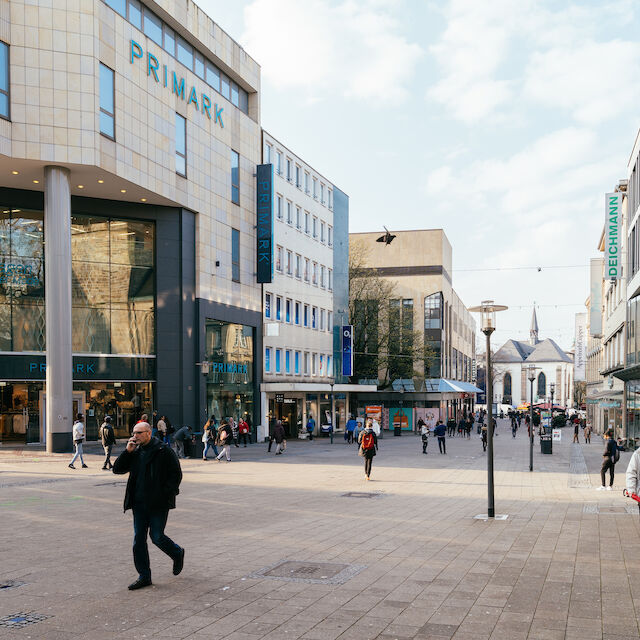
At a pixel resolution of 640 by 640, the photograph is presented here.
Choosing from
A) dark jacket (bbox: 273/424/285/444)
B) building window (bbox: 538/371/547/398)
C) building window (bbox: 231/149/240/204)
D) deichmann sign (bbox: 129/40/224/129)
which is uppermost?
deichmann sign (bbox: 129/40/224/129)

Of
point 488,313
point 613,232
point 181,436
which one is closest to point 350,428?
point 181,436

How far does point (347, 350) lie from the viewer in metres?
57.2

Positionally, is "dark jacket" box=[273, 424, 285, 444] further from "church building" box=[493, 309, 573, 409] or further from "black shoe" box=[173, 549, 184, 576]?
"church building" box=[493, 309, 573, 409]

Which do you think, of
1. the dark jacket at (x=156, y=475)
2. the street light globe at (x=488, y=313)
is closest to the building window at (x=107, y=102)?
the street light globe at (x=488, y=313)

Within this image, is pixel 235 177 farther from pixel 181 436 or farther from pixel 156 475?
pixel 156 475

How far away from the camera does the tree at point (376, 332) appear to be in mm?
62531

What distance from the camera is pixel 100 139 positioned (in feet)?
96.3

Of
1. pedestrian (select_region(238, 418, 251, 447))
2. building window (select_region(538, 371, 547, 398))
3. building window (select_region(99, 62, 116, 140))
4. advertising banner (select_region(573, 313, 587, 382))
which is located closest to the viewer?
building window (select_region(99, 62, 116, 140))

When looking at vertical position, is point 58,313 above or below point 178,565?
above

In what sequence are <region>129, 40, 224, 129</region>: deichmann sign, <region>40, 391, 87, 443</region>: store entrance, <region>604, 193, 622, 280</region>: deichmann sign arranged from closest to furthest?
<region>40, 391, 87, 443</region>: store entrance
<region>129, 40, 224, 129</region>: deichmann sign
<region>604, 193, 622, 280</region>: deichmann sign

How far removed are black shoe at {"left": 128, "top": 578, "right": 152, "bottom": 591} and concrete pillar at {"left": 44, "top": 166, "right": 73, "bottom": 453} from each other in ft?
72.0

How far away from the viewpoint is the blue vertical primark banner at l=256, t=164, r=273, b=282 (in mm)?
42250

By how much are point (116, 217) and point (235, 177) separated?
8.60 meters

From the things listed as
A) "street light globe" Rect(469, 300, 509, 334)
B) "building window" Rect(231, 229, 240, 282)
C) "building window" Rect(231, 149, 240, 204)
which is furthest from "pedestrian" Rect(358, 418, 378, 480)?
"building window" Rect(231, 149, 240, 204)
